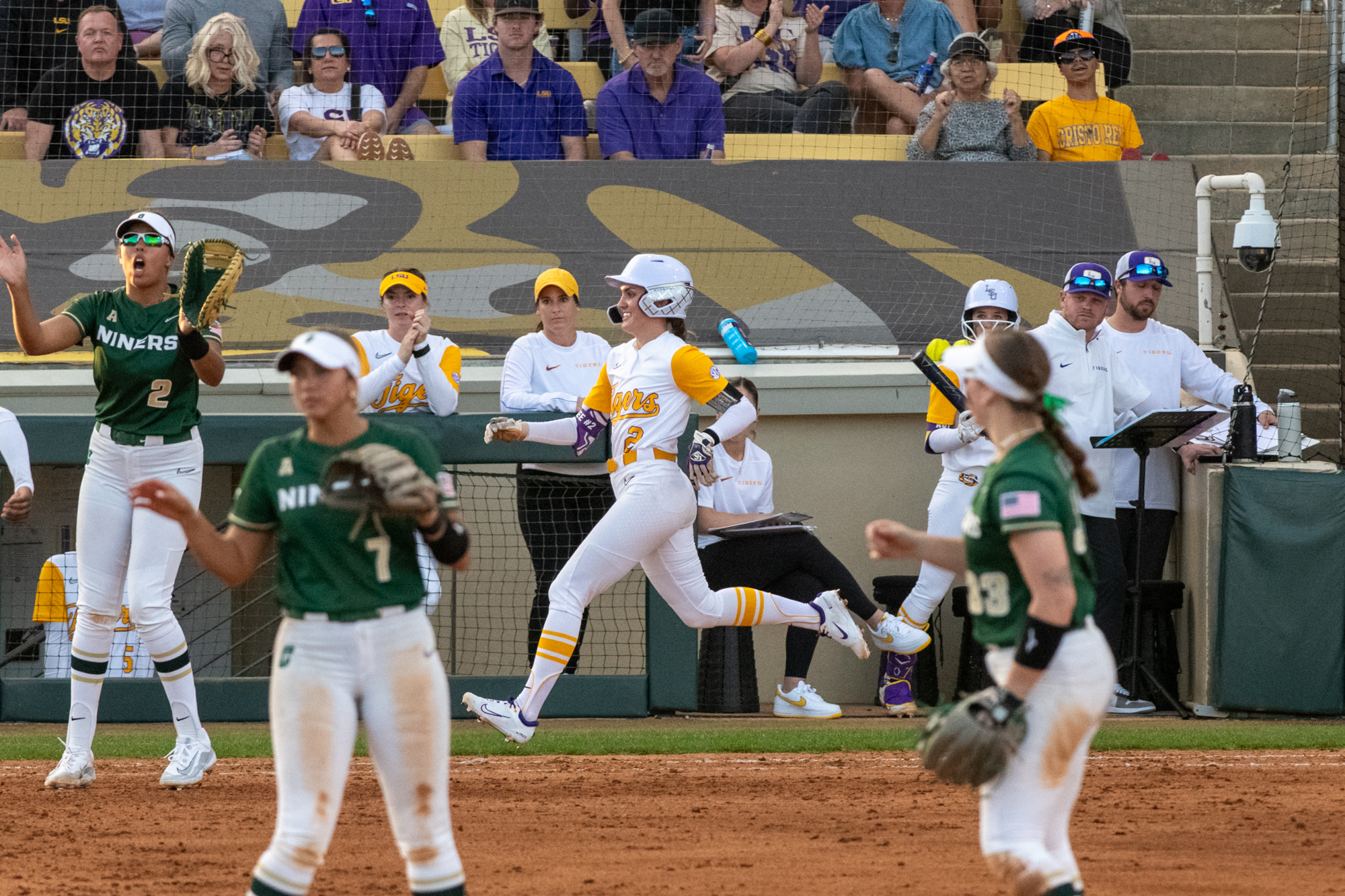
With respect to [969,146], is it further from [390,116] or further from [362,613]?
[362,613]

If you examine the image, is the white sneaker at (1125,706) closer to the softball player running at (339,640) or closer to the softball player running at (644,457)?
the softball player running at (644,457)

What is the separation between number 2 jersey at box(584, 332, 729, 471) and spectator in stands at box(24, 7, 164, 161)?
605 cm

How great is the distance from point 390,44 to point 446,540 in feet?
31.1

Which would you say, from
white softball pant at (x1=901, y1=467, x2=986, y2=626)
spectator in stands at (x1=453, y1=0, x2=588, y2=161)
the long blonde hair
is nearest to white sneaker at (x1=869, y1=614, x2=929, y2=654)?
white softball pant at (x1=901, y1=467, x2=986, y2=626)

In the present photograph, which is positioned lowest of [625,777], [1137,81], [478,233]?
[625,777]

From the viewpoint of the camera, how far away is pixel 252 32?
12453 millimetres

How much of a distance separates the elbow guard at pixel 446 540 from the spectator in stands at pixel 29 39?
991 cm

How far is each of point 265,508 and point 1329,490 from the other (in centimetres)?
734

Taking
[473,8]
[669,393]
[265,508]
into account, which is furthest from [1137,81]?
[265,508]

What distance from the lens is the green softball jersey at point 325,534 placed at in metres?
3.88

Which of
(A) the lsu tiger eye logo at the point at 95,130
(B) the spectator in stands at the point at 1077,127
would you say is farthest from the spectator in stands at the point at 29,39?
(B) the spectator in stands at the point at 1077,127

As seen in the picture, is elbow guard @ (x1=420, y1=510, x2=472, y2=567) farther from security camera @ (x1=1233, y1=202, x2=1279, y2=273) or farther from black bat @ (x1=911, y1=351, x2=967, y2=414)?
security camera @ (x1=1233, y1=202, x2=1279, y2=273)

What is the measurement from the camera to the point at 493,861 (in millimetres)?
5484

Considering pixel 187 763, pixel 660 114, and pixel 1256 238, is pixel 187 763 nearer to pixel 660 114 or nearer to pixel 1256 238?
pixel 660 114
